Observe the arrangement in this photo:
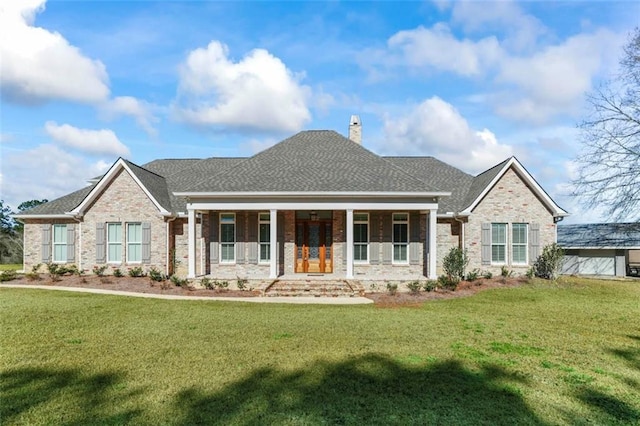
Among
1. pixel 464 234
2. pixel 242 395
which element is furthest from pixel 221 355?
pixel 464 234

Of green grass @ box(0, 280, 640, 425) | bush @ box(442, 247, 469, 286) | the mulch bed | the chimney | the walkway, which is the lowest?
the walkway

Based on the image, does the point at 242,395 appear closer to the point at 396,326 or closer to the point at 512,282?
the point at 396,326

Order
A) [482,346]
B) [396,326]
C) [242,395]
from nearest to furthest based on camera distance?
[242,395]
[482,346]
[396,326]

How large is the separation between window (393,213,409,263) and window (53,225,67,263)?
16129 mm

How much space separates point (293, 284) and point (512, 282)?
366 inches

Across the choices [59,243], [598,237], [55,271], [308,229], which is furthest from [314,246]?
[598,237]

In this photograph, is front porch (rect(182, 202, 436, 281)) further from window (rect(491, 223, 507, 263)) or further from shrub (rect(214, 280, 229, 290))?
window (rect(491, 223, 507, 263))

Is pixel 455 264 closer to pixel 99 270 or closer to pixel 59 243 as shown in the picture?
pixel 99 270

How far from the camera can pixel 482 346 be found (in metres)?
7.83

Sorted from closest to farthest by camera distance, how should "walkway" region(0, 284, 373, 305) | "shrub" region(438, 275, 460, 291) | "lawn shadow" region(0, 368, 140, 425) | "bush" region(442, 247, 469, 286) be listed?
"lawn shadow" region(0, 368, 140, 425) < "walkway" region(0, 284, 373, 305) < "shrub" region(438, 275, 460, 291) < "bush" region(442, 247, 469, 286)

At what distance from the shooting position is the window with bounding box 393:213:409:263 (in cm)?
1852

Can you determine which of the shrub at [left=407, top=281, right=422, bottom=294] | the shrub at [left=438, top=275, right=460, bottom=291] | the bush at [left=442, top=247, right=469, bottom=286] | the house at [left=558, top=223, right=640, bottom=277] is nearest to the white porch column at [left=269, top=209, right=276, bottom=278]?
the shrub at [left=407, top=281, right=422, bottom=294]

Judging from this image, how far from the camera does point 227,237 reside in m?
18.7

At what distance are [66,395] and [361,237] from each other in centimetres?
1443
